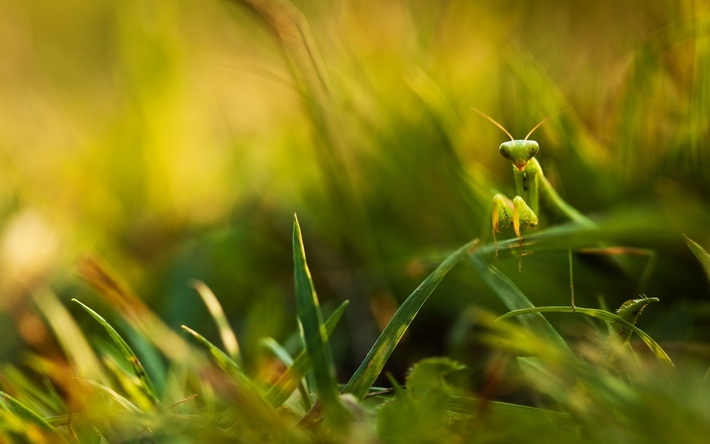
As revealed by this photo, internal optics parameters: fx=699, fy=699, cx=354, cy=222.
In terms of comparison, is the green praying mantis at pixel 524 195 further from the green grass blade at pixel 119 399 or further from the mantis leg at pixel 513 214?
the green grass blade at pixel 119 399

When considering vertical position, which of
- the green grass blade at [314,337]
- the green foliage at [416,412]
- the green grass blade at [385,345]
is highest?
the green grass blade at [314,337]

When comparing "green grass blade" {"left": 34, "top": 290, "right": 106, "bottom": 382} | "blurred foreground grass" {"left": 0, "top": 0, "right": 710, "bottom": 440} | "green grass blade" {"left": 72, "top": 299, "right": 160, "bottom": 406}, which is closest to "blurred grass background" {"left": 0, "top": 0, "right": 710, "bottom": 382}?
"blurred foreground grass" {"left": 0, "top": 0, "right": 710, "bottom": 440}

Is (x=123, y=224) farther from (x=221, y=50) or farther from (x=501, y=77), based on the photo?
(x=221, y=50)

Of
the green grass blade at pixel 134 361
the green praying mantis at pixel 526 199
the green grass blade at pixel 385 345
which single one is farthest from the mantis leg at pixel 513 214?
the green grass blade at pixel 134 361

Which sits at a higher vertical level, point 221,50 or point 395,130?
point 221,50

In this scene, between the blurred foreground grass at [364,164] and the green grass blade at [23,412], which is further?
the blurred foreground grass at [364,164]

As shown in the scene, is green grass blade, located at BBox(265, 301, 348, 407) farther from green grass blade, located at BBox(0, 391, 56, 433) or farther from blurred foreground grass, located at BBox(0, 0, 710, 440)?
blurred foreground grass, located at BBox(0, 0, 710, 440)

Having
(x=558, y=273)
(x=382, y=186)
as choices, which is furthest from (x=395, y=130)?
(x=558, y=273)

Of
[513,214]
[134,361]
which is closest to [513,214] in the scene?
[513,214]
